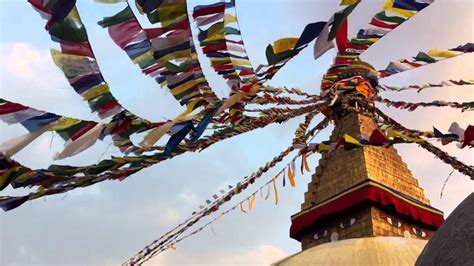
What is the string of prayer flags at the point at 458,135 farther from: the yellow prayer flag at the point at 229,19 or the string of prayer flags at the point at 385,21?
the yellow prayer flag at the point at 229,19

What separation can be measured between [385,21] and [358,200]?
544 cm

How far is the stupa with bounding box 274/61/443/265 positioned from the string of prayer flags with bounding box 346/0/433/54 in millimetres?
2874

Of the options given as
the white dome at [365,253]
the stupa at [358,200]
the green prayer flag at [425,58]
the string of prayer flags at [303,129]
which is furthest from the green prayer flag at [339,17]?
the string of prayer flags at [303,129]

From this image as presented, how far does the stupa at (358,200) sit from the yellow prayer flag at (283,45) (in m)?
6.26

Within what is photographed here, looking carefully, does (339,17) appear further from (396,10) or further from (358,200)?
(358,200)

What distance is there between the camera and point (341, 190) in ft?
38.6

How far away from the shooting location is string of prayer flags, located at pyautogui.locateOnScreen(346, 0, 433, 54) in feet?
20.1

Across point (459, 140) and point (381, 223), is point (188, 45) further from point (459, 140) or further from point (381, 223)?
point (381, 223)

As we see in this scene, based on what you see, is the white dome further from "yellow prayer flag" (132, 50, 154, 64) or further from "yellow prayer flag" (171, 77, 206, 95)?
"yellow prayer flag" (132, 50, 154, 64)

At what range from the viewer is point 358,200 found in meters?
11.0

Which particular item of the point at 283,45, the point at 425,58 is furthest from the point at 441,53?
the point at 283,45

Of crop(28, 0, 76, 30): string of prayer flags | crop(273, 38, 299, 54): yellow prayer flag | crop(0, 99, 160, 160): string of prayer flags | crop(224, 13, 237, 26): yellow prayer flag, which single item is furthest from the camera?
crop(224, 13, 237, 26): yellow prayer flag

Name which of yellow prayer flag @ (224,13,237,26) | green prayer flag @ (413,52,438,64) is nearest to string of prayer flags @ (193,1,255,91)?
yellow prayer flag @ (224,13,237,26)

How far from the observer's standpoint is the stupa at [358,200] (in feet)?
35.3
